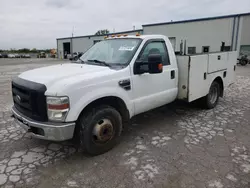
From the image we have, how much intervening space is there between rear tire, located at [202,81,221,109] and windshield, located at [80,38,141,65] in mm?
2667

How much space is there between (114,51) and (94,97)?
4.32 feet

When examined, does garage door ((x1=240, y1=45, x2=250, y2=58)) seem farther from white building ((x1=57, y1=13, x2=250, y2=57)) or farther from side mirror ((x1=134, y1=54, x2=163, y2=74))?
side mirror ((x1=134, y1=54, x2=163, y2=74))

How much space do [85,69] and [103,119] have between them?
0.86 metres

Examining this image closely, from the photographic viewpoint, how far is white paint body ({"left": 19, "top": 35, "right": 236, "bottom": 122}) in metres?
2.84

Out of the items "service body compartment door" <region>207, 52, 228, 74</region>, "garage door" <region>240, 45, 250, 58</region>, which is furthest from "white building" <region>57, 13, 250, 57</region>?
"service body compartment door" <region>207, 52, 228, 74</region>

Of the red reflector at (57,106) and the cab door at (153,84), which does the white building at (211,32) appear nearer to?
the cab door at (153,84)

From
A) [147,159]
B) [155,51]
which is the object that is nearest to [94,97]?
[147,159]

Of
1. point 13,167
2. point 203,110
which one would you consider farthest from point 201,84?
point 13,167

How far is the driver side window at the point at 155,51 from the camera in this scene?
3815mm

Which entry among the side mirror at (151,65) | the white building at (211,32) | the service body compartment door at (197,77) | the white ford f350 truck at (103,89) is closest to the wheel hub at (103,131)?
the white ford f350 truck at (103,89)

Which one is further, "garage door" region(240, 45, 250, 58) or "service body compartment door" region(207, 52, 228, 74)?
"garage door" region(240, 45, 250, 58)

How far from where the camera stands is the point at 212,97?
566 centimetres

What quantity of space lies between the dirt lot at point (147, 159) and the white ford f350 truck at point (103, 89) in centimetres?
37

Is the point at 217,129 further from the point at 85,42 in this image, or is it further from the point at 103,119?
the point at 85,42
